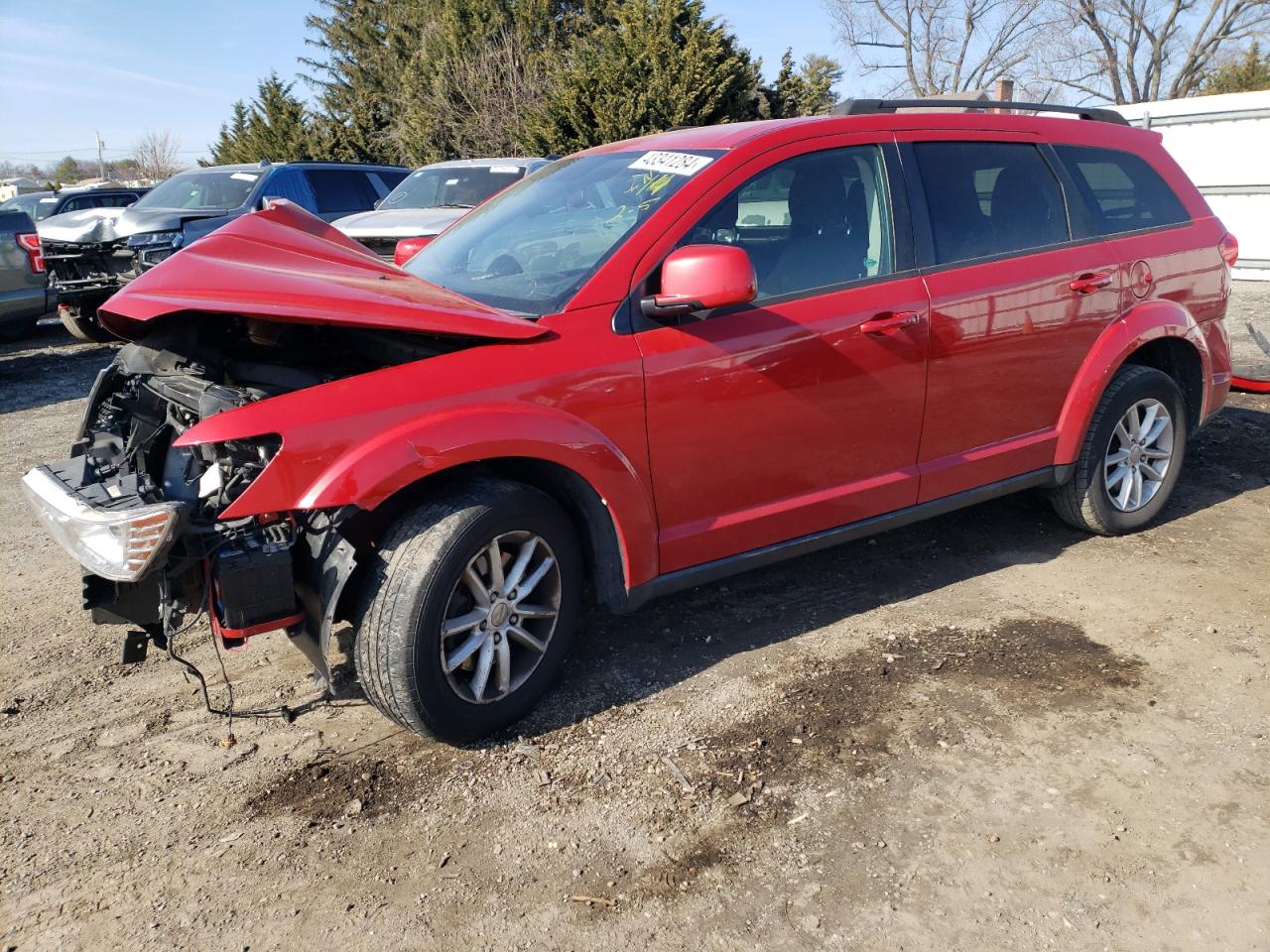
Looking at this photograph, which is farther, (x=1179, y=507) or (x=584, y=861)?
(x=1179, y=507)

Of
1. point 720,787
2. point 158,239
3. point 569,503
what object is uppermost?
point 158,239

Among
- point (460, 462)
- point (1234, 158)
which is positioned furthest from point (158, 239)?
point (1234, 158)

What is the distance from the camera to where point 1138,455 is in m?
4.68

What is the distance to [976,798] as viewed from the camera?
110 inches

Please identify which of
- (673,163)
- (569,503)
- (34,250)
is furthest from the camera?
(34,250)

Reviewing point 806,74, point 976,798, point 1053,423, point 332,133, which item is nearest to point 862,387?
point 1053,423

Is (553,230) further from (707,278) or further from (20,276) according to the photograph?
(20,276)

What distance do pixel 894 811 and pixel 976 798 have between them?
0.25 m

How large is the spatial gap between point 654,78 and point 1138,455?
14.6 m

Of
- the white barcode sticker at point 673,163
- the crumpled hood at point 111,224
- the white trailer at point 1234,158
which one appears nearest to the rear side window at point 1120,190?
the white barcode sticker at point 673,163

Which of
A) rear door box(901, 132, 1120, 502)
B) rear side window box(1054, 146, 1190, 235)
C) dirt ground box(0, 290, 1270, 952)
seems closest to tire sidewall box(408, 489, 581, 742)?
dirt ground box(0, 290, 1270, 952)

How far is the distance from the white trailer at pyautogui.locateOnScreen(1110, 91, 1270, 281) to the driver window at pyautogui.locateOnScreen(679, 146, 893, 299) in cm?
1196

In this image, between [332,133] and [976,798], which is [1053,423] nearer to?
[976,798]

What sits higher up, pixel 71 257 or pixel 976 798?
pixel 71 257
